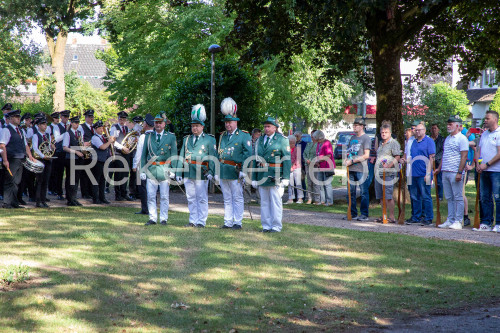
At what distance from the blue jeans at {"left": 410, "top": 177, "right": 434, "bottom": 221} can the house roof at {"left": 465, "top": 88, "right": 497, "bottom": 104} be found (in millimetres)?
41375

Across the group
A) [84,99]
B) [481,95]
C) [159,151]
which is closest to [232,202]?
[159,151]

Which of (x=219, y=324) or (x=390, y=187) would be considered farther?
(x=390, y=187)

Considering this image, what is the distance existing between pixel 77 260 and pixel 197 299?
2.51 m

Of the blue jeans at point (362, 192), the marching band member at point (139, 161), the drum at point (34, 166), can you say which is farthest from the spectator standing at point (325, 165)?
the drum at point (34, 166)

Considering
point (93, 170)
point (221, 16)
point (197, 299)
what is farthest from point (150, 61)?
point (197, 299)

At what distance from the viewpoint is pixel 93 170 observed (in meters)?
17.9

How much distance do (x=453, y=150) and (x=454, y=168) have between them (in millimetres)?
378

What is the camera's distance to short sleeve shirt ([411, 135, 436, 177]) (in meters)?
14.4

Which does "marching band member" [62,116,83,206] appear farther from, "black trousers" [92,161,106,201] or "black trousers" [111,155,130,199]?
"black trousers" [111,155,130,199]

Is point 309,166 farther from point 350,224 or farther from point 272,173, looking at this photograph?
point 272,173

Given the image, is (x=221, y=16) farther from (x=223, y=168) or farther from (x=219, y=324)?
(x=219, y=324)

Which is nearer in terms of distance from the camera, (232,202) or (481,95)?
(232,202)

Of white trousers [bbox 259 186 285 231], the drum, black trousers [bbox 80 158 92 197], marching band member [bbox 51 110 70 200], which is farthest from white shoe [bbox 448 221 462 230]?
marching band member [bbox 51 110 70 200]

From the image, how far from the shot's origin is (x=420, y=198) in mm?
14617
